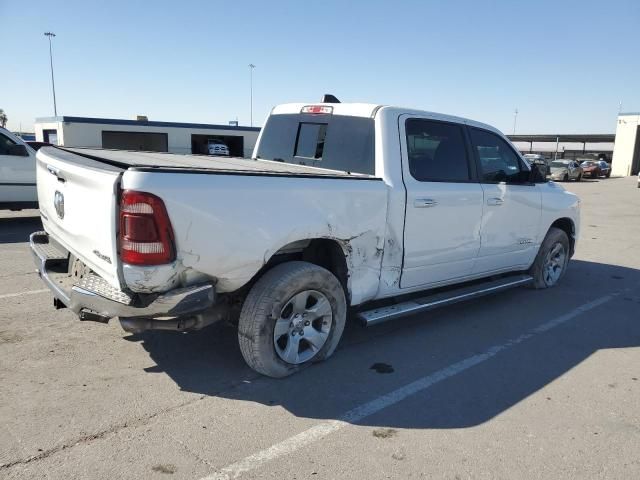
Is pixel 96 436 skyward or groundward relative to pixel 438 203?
groundward

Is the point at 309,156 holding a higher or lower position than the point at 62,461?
higher

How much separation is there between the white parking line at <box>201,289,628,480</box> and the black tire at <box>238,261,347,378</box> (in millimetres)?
616

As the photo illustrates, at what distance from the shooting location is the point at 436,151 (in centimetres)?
457

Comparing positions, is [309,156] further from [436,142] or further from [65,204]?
[65,204]

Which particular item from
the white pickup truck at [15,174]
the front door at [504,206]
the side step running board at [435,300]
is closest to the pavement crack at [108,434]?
the side step running board at [435,300]

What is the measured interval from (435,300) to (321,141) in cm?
179

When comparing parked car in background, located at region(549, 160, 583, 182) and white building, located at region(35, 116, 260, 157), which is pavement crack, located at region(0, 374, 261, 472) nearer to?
white building, located at region(35, 116, 260, 157)

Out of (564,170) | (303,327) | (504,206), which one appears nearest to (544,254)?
(504,206)

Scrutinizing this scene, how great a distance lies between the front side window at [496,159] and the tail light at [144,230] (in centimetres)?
326

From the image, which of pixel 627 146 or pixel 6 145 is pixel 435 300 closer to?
pixel 6 145

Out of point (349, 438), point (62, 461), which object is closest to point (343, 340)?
point (349, 438)

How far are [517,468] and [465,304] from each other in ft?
9.83

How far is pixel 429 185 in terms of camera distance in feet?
14.1

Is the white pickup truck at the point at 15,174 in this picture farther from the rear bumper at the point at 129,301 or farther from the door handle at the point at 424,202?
the door handle at the point at 424,202
